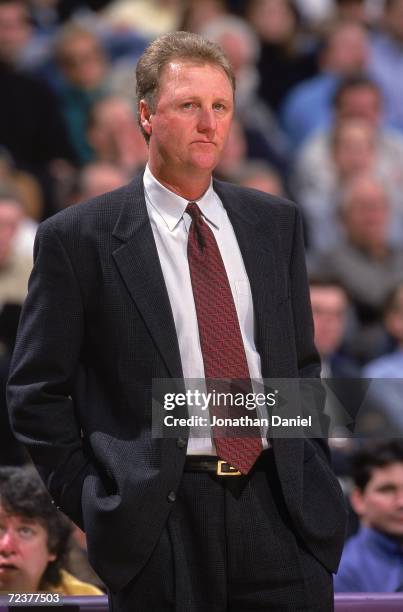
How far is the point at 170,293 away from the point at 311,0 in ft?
20.4

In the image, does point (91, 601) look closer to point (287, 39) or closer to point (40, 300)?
point (40, 300)

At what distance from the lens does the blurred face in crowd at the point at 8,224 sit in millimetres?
4535

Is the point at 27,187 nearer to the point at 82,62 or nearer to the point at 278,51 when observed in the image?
the point at 82,62

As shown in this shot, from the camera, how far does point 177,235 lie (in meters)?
2.02

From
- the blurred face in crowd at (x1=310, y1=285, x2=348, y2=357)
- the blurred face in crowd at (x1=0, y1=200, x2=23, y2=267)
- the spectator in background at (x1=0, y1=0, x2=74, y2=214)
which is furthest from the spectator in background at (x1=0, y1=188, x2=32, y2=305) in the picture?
the blurred face in crowd at (x1=310, y1=285, x2=348, y2=357)

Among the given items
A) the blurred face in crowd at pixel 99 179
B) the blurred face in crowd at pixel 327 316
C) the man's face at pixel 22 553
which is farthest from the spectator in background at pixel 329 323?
the man's face at pixel 22 553

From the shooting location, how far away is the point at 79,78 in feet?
19.9

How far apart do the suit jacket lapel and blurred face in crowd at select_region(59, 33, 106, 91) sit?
4174mm

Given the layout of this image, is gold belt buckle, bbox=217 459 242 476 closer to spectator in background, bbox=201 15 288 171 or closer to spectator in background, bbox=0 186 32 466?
spectator in background, bbox=0 186 32 466

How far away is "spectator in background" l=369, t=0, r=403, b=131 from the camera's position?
7.08 meters

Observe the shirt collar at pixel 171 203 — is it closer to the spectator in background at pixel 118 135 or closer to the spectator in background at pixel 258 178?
the spectator in background at pixel 258 178

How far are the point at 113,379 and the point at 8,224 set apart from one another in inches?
109

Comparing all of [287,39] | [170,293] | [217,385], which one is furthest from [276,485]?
[287,39]

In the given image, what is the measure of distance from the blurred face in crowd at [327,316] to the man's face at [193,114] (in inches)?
101
